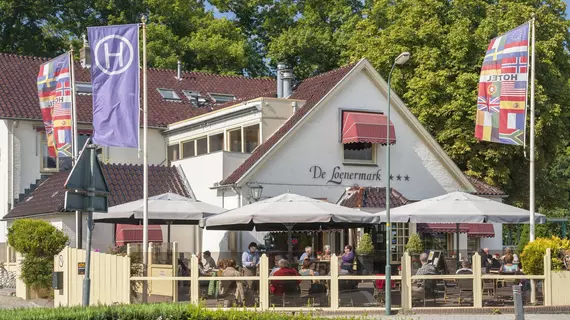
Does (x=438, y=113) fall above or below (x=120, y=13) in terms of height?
below

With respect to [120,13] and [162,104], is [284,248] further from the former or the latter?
[120,13]

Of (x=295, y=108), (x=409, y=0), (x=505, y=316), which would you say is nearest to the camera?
(x=505, y=316)

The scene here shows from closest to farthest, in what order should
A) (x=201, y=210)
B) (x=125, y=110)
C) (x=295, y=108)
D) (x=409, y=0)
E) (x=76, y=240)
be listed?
(x=125, y=110), (x=201, y=210), (x=76, y=240), (x=295, y=108), (x=409, y=0)

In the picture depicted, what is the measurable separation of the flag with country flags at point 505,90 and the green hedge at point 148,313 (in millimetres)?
15892

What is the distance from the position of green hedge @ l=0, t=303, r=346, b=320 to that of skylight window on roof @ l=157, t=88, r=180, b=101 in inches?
1161

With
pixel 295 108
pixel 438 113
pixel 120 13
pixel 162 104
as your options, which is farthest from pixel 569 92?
pixel 120 13

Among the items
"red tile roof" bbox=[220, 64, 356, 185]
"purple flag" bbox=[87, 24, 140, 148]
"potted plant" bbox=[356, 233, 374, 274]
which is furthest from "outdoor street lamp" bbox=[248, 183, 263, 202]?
"purple flag" bbox=[87, 24, 140, 148]

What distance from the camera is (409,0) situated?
4597cm

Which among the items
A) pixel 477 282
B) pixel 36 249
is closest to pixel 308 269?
pixel 477 282

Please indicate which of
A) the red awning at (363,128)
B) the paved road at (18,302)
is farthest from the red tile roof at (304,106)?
the paved road at (18,302)

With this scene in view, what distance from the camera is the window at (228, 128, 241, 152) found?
124ft

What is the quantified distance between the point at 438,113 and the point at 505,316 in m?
19.9

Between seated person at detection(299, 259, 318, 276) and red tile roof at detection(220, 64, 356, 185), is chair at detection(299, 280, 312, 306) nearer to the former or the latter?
seated person at detection(299, 259, 318, 276)

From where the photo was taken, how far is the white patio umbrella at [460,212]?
28655mm
